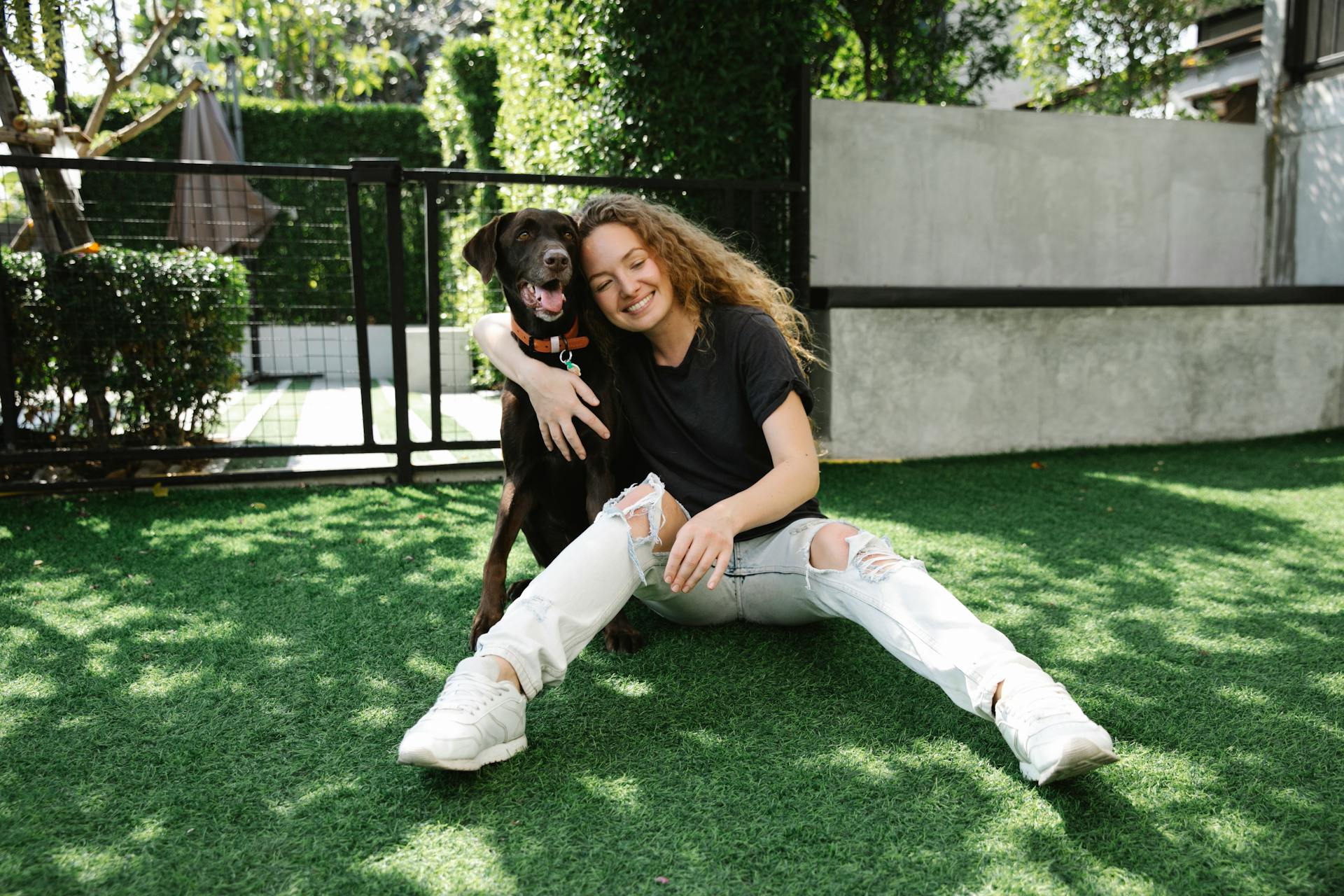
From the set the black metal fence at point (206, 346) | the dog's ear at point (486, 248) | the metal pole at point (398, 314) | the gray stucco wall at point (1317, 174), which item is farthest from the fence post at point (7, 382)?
the gray stucco wall at point (1317, 174)

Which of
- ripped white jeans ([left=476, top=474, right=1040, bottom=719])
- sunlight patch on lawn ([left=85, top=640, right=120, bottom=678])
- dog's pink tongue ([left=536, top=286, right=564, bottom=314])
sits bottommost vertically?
sunlight patch on lawn ([left=85, top=640, right=120, bottom=678])

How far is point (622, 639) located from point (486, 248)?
122cm

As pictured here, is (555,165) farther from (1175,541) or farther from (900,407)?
(1175,541)

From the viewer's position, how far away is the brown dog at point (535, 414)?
2422 mm

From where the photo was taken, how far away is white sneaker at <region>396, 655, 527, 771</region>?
5.31 feet

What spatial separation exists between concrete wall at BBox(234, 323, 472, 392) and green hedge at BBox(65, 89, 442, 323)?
2.05 feet

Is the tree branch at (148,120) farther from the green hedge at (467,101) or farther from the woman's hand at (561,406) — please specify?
the woman's hand at (561,406)

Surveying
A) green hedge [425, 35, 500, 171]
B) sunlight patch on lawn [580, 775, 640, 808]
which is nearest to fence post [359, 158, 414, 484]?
sunlight patch on lawn [580, 775, 640, 808]

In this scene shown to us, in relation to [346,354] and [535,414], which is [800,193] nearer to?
[535,414]

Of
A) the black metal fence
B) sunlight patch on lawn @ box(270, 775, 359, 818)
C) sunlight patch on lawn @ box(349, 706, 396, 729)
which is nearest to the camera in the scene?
sunlight patch on lawn @ box(270, 775, 359, 818)

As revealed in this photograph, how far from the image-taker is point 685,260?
237 centimetres

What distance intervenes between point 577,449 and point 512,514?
0.30 m

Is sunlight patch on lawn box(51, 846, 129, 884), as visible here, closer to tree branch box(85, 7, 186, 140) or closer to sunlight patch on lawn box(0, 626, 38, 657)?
sunlight patch on lawn box(0, 626, 38, 657)

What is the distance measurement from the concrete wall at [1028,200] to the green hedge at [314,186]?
4.80 meters
